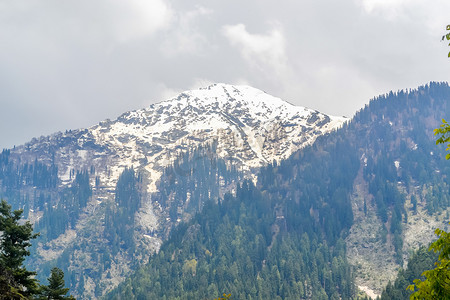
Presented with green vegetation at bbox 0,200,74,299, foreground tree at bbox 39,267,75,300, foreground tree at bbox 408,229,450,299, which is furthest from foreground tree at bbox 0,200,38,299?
foreground tree at bbox 408,229,450,299

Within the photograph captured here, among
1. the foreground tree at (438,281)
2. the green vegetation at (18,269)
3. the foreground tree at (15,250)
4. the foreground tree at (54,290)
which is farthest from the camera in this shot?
the foreground tree at (54,290)

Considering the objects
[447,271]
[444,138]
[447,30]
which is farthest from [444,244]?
[447,30]

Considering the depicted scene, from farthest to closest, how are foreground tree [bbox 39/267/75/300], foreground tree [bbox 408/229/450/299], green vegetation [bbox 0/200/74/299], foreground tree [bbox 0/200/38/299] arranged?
foreground tree [bbox 39/267/75/300] < foreground tree [bbox 0/200/38/299] < green vegetation [bbox 0/200/74/299] < foreground tree [bbox 408/229/450/299]

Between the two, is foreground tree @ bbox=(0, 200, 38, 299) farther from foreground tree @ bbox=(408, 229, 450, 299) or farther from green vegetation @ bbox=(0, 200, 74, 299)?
foreground tree @ bbox=(408, 229, 450, 299)

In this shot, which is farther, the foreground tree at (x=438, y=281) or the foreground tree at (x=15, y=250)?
the foreground tree at (x=15, y=250)

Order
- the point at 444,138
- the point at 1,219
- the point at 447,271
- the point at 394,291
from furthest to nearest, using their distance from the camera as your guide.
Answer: the point at 394,291, the point at 1,219, the point at 444,138, the point at 447,271

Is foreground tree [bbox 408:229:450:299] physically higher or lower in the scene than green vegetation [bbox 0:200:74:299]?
lower

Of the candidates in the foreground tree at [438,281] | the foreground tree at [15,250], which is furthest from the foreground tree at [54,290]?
the foreground tree at [438,281]

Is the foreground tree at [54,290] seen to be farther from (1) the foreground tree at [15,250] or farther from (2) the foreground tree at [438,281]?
(2) the foreground tree at [438,281]

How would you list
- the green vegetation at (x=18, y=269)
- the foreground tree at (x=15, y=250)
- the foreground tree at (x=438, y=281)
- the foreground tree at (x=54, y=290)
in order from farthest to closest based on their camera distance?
1. the foreground tree at (x=54, y=290)
2. the foreground tree at (x=15, y=250)
3. the green vegetation at (x=18, y=269)
4. the foreground tree at (x=438, y=281)

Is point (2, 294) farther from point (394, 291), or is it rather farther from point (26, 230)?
point (394, 291)

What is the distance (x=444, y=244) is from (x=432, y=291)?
214 centimetres

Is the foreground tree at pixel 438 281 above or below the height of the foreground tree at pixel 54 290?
below

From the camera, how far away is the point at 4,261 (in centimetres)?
5328
